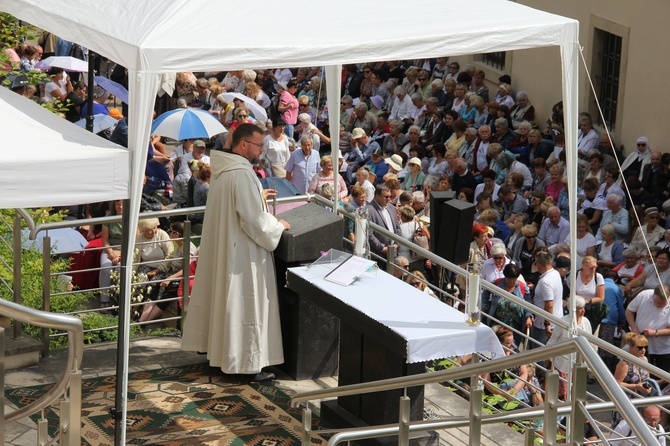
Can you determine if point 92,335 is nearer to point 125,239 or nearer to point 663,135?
point 125,239

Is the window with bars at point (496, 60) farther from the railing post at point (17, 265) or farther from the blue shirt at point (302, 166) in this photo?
the railing post at point (17, 265)

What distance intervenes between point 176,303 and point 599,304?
4060 mm

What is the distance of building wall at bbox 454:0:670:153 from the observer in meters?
16.7

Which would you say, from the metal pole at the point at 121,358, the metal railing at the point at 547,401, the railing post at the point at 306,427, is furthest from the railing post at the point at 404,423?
the metal pole at the point at 121,358

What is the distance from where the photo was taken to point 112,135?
→ 53.2 ft

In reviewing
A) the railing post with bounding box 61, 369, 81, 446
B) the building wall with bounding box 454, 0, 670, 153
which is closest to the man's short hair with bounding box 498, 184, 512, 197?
the building wall with bounding box 454, 0, 670, 153

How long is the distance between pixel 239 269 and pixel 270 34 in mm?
1930

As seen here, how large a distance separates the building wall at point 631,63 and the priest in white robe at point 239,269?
8962 mm

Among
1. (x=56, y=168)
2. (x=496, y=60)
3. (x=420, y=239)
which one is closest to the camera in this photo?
(x=56, y=168)

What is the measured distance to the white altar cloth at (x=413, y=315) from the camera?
24.6 ft

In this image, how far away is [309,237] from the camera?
914 centimetres

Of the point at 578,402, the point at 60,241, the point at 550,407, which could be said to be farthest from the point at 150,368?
the point at 578,402

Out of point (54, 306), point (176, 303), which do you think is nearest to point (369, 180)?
point (176, 303)

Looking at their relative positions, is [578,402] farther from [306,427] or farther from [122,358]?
[122,358]
